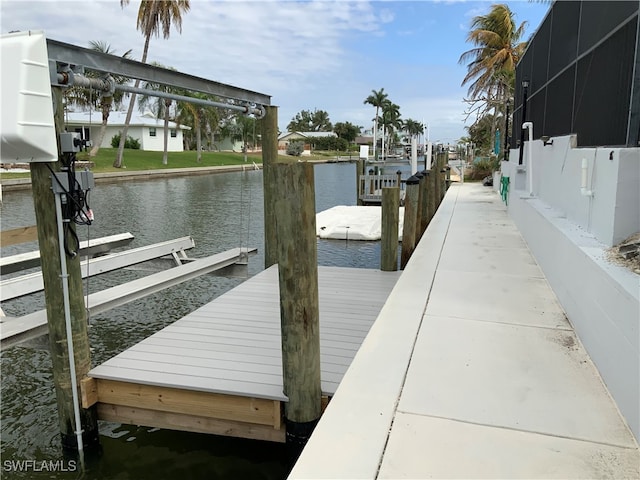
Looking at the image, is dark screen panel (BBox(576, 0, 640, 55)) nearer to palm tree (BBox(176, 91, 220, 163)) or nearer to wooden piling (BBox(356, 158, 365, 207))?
wooden piling (BBox(356, 158, 365, 207))

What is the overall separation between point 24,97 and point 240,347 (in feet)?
8.89

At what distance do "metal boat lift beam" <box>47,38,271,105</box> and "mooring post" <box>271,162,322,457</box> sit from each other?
1.94 m

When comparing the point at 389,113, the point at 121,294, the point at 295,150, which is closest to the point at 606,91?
the point at 121,294

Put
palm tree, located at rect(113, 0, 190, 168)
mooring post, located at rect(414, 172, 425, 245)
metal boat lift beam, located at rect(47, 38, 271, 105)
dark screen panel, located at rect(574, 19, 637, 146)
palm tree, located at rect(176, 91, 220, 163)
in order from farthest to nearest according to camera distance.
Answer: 1. palm tree, located at rect(176, 91, 220, 163)
2. palm tree, located at rect(113, 0, 190, 168)
3. mooring post, located at rect(414, 172, 425, 245)
4. dark screen panel, located at rect(574, 19, 637, 146)
5. metal boat lift beam, located at rect(47, 38, 271, 105)

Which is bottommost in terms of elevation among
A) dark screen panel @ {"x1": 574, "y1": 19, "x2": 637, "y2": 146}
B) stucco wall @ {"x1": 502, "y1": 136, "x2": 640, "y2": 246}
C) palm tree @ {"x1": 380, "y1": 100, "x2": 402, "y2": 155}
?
stucco wall @ {"x1": 502, "y1": 136, "x2": 640, "y2": 246}

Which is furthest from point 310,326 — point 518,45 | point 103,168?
point 103,168

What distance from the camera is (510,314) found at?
4.15 meters

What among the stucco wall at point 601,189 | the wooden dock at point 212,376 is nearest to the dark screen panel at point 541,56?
the stucco wall at point 601,189

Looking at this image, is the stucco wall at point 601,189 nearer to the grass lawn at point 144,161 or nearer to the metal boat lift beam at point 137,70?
the metal boat lift beam at point 137,70

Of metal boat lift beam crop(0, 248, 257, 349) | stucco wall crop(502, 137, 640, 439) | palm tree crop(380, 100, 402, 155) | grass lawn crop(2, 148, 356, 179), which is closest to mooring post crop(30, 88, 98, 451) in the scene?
metal boat lift beam crop(0, 248, 257, 349)

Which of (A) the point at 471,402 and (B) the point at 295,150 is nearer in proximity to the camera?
(A) the point at 471,402

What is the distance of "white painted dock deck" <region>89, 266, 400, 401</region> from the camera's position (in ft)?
13.3

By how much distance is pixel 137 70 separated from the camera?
4785mm

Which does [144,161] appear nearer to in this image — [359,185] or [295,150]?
[295,150]
